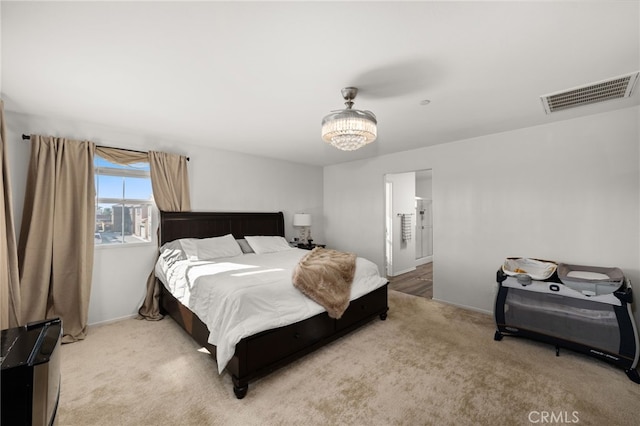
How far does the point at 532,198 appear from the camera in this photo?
3254mm

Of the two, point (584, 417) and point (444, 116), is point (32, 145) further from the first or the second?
point (584, 417)

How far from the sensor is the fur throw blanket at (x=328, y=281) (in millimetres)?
2537

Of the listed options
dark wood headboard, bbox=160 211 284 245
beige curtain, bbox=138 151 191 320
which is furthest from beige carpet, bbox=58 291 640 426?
dark wood headboard, bbox=160 211 284 245

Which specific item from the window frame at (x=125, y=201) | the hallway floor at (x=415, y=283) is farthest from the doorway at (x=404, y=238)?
the window frame at (x=125, y=201)

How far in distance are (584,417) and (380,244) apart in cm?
336

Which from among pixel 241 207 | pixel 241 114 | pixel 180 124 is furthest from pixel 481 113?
pixel 241 207

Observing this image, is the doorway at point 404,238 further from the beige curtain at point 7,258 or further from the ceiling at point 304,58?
the beige curtain at point 7,258

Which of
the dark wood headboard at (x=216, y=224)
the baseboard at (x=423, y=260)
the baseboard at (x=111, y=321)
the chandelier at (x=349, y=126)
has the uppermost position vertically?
the chandelier at (x=349, y=126)

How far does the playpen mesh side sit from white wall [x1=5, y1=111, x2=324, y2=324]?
3805 mm

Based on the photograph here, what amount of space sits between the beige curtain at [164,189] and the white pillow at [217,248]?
0.63 metres

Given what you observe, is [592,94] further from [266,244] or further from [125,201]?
[125,201]

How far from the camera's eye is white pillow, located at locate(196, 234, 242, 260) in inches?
136

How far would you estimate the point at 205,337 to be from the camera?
2.41 meters

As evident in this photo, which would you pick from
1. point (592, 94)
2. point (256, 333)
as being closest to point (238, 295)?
point (256, 333)
